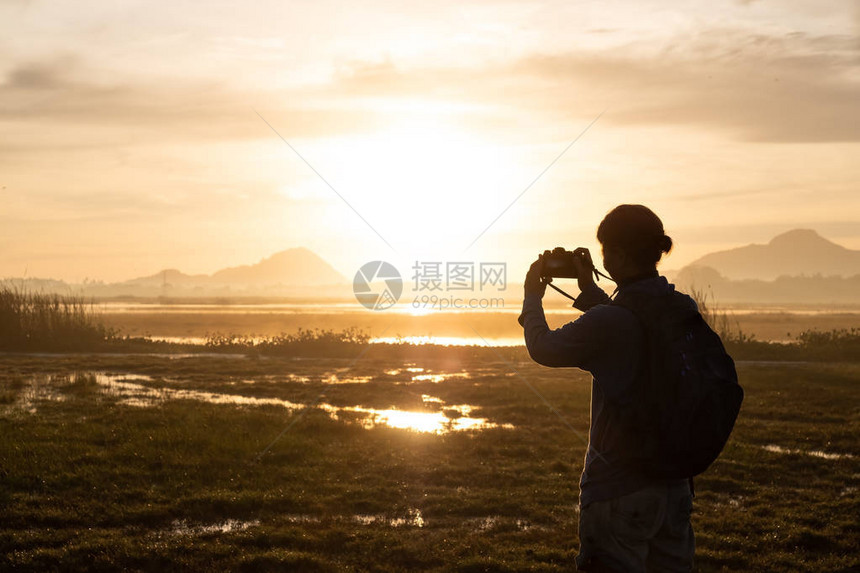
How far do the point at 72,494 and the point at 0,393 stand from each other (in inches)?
468

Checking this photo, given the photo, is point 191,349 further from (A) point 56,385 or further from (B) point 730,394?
(B) point 730,394

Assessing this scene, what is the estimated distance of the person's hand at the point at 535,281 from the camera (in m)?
4.46

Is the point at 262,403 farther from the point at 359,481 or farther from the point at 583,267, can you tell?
the point at 583,267

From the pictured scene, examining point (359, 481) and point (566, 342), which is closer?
point (566, 342)

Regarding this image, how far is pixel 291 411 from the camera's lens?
60.4 ft

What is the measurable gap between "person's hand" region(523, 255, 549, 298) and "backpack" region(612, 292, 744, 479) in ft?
2.21

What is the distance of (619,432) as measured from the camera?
393 centimetres

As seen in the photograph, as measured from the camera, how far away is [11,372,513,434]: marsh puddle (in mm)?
17422

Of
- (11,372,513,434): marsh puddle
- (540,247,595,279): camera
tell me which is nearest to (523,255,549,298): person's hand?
(540,247,595,279): camera

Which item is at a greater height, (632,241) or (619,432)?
(632,241)

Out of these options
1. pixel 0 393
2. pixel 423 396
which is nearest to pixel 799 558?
pixel 423 396

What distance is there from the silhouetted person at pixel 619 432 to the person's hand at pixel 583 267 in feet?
1.08

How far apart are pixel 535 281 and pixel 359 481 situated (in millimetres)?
8597

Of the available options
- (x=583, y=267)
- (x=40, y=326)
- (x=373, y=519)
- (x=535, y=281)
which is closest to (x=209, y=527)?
(x=373, y=519)
